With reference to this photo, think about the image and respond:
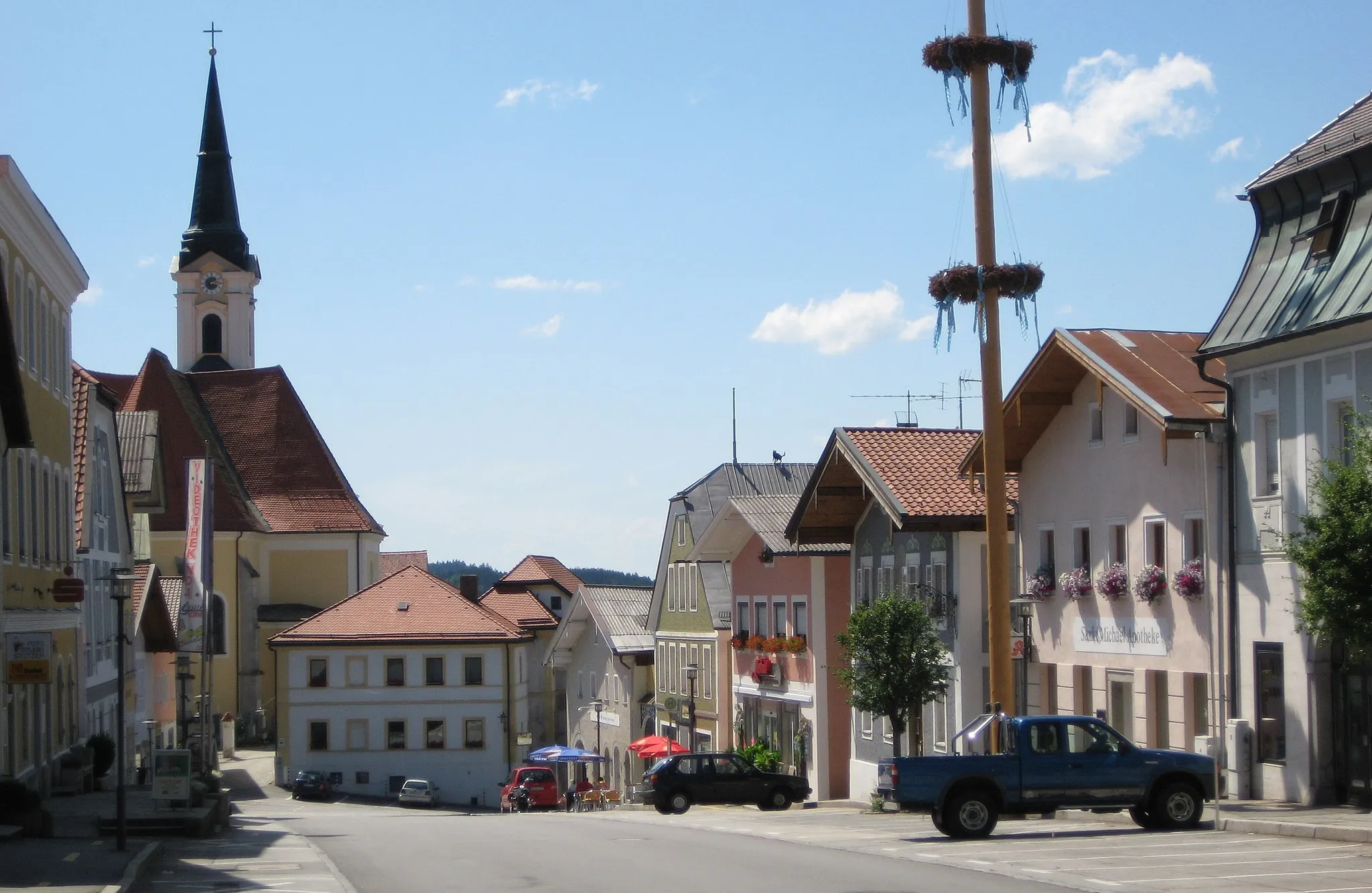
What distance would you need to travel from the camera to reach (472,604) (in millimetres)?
73750

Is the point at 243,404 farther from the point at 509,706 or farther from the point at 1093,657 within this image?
the point at 1093,657

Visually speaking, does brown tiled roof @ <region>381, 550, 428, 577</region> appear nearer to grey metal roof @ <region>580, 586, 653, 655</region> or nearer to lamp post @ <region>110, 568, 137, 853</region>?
grey metal roof @ <region>580, 586, 653, 655</region>

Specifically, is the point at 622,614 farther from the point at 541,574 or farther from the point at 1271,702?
the point at 1271,702

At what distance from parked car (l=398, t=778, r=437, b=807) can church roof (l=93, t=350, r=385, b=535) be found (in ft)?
72.0

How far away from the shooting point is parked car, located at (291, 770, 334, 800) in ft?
209

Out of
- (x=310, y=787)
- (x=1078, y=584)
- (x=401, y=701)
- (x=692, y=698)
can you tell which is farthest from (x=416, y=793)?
(x=1078, y=584)

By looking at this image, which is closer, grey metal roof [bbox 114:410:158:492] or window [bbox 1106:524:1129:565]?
window [bbox 1106:524:1129:565]

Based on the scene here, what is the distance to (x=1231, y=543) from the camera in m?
26.8

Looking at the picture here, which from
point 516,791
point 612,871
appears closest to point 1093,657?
point 612,871

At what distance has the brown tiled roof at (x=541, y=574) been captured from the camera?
3976 inches

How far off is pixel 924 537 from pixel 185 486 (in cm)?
5242

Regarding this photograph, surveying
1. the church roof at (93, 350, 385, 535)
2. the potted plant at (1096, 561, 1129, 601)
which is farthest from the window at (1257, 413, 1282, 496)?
the church roof at (93, 350, 385, 535)

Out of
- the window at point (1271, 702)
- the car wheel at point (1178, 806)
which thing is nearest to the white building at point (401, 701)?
the window at point (1271, 702)

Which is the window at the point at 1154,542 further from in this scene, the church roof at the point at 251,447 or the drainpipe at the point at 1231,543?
the church roof at the point at 251,447
